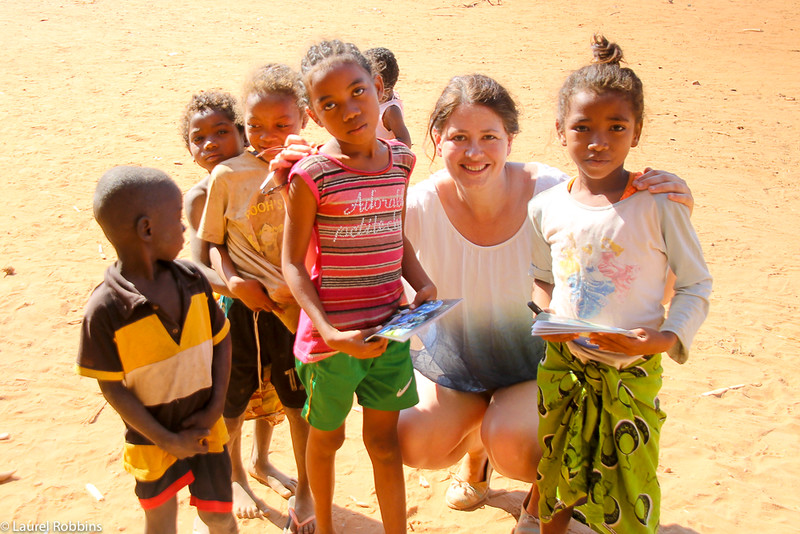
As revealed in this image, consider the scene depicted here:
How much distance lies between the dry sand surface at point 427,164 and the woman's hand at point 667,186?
705mm

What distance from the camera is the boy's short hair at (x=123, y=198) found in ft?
7.26

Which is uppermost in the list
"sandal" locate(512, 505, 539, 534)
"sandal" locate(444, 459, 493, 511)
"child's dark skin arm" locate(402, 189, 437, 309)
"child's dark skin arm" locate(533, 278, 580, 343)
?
"child's dark skin arm" locate(402, 189, 437, 309)

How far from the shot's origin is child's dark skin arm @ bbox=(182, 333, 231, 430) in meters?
2.43

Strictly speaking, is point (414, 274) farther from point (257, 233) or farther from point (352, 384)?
point (257, 233)

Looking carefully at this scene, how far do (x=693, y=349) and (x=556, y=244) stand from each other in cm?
256

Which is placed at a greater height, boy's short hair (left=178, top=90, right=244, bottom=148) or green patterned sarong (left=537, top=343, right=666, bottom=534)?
boy's short hair (left=178, top=90, right=244, bottom=148)

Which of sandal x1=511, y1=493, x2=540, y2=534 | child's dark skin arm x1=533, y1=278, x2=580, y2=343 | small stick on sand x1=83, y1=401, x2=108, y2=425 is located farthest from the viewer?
small stick on sand x1=83, y1=401, x2=108, y2=425

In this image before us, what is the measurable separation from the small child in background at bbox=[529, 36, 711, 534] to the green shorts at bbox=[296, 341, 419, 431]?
0.59 metres

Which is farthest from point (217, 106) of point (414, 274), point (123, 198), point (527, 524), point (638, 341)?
point (527, 524)

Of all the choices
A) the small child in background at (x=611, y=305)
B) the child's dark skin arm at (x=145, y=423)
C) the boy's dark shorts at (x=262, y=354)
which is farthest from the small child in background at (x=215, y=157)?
the small child in background at (x=611, y=305)

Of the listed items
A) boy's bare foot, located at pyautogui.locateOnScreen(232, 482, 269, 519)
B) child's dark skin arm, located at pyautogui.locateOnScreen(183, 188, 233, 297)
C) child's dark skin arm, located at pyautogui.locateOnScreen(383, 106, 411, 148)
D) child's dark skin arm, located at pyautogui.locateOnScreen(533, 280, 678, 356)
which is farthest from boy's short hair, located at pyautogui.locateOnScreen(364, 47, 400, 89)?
child's dark skin arm, located at pyautogui.locateOnScreen(533, 280, 678, 356)

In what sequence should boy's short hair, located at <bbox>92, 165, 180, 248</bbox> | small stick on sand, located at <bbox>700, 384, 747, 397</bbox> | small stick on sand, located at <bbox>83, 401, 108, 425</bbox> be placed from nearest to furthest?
1. boy's short hair, located at <bbox>92, 165, 180, 248</bbox>
2. small stick on sand, located at <bbox>83, 401, 108, 425</bbox>
3. small stick on sand, located at <bbox>700, 384, 747, 397</bbox>

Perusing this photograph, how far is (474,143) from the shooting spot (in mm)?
2973

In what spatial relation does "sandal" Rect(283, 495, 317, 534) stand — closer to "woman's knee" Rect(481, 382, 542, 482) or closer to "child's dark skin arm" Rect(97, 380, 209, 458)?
"woman's knee" Rect(481, 382, 542, 482)
